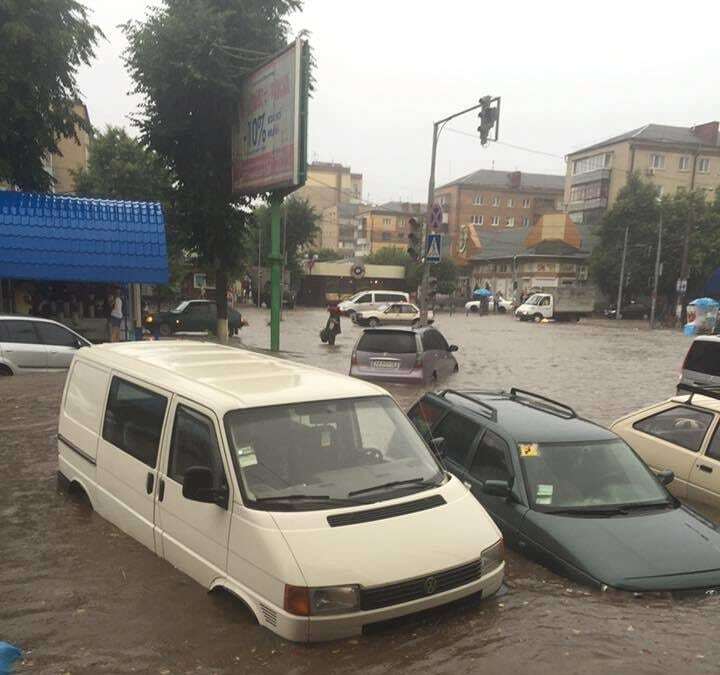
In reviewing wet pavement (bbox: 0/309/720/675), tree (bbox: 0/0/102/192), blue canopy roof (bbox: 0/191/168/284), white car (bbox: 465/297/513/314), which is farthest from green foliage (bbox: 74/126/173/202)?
wet pavement (bbox: 0/309/720/675)

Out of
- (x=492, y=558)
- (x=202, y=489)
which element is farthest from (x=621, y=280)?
(x=202, y=489)

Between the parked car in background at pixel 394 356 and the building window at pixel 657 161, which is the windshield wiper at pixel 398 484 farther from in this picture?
the building window at pixel 657 161

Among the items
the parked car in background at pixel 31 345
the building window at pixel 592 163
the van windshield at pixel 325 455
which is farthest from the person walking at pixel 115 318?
the building window at pixel 592 163

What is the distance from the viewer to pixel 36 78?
20859mm

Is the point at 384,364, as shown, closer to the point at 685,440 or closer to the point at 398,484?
the point at 685,440

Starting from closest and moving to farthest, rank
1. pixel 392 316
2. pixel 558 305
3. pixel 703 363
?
1. pixel 703 363
2. pixel 392 316
3. pixel 558 305

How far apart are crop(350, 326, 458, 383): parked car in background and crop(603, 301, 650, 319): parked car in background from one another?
1822 inches

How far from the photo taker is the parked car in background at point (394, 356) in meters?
14.0

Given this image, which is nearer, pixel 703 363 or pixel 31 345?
pixel 703 363

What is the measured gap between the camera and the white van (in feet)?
11.4

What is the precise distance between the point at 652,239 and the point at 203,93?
47.0 meters

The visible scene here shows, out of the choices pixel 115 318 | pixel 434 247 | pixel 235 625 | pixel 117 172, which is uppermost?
pixel 117 172

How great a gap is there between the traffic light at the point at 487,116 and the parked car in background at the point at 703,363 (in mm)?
7751

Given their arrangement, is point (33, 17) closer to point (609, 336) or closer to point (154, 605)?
point (154, 605)
